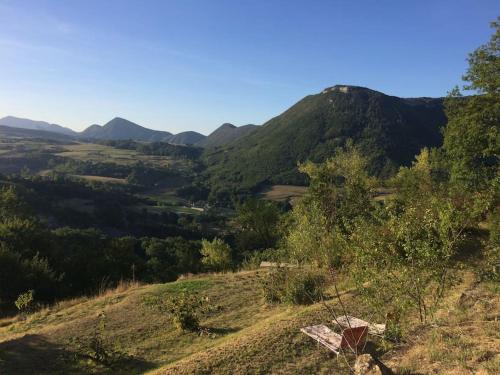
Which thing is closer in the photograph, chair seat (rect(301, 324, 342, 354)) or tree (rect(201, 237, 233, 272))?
chair seat (rect(301, 324, 342, 354))

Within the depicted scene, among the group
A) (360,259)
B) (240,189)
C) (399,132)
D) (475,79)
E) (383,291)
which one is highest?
(399,132)

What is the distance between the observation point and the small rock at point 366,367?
8.04 m

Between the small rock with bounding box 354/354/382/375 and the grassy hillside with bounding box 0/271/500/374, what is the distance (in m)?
0.72

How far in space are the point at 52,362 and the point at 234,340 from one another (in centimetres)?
566

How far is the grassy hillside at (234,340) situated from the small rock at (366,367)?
28.5 inches

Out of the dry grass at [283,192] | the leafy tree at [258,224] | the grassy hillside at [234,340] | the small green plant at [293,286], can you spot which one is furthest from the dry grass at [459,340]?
the dry grass at [283,192]

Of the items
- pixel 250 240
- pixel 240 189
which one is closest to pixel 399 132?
pixel 240 189

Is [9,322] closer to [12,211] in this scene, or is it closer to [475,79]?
[475,79]

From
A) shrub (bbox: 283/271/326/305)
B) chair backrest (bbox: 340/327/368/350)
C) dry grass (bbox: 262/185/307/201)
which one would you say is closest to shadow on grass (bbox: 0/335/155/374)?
chair backrest (bbox: 340/327/368/350)

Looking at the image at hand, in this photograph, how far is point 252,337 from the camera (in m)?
11.1

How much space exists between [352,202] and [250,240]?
33574mm

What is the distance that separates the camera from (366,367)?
825cm

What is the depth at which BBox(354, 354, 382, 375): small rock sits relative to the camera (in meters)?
8.04

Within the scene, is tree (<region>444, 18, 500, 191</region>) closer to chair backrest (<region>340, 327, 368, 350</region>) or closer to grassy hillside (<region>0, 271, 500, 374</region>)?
grassy hillside (<region>0, 271, 500, 374</region>)
